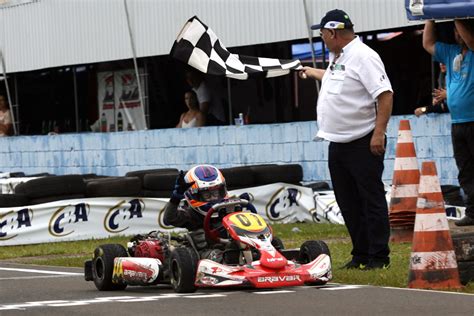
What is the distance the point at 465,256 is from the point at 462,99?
175 cm

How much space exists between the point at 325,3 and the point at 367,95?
756 cm

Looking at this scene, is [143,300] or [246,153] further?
[246,153]

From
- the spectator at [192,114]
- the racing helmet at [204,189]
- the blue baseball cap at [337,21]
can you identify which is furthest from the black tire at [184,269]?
the spectator at [192,114]

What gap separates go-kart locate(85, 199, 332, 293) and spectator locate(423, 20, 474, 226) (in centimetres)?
145

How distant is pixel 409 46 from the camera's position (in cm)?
1667

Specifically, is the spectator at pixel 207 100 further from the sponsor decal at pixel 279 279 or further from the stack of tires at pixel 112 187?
the sponsor decal at pixel 279 279

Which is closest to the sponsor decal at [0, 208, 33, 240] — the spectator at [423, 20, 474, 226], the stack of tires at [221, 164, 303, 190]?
the stack of tires at [221, 164, 303, 190]

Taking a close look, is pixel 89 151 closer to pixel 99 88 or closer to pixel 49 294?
pixel 99 88

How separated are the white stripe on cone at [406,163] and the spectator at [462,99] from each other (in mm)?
2182

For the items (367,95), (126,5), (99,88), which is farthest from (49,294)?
(99,88)

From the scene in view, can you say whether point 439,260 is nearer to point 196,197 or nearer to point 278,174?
point 196,197

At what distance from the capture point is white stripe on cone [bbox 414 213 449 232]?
866cm

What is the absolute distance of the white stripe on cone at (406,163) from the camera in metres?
12.4

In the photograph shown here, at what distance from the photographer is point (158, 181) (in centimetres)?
1669
